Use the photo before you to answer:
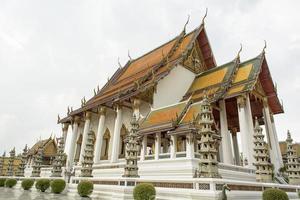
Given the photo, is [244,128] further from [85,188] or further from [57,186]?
[57,186]

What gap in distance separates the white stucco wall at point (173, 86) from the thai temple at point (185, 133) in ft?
0.25

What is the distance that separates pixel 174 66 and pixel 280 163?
1023cm

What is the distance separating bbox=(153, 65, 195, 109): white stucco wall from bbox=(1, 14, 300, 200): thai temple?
0.08m

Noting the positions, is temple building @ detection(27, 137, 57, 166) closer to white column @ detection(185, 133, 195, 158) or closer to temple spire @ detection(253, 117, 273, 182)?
white column @ detection(185, 133, 195, 158)

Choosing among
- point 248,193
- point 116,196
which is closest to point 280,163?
point 248,193

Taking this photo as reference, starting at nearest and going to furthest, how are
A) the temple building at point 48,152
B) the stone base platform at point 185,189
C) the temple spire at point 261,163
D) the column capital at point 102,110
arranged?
the stone base platform at point 185,189 < the temple spire at point 261,163 < the column capital at point 102,110 < the temple building at point 48,152

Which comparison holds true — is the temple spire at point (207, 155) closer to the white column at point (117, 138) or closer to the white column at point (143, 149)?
the white column at point (143, 149)

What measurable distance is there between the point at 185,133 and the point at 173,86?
7498 mm

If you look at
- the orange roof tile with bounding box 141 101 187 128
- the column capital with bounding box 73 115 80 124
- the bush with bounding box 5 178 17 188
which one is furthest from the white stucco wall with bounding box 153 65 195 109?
the bush with bounding box 5 178 17 188

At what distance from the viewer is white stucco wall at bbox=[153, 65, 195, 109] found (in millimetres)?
18375

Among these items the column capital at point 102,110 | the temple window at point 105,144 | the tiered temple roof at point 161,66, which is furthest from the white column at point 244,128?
the temple window at point 105,144

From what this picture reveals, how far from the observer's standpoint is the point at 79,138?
957 inches

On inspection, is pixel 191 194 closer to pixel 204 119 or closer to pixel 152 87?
pixel 204 119

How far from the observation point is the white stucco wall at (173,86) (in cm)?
1838
